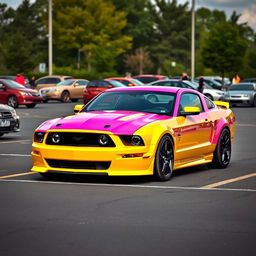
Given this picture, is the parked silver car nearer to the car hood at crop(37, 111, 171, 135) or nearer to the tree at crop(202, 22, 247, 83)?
the tree at crop(202, 22, 247, 83)

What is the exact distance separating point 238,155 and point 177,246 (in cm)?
923

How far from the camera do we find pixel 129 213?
900 centimetres

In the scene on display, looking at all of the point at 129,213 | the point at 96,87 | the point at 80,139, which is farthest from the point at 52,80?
the point at 129,213

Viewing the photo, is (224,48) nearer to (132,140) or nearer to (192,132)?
(192,132)

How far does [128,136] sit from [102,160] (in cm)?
47

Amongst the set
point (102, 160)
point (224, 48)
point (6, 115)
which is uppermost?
point (224, 48)

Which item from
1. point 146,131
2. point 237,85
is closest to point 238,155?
point 146,131

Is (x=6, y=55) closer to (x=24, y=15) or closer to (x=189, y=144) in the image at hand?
(x=24, y=15)

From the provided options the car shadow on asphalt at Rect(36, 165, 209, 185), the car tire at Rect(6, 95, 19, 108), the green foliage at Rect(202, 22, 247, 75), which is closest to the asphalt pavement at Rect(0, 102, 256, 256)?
the car shadow on asphalt at Rect(36, 165, 209, 185)

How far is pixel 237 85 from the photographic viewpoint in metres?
47.4

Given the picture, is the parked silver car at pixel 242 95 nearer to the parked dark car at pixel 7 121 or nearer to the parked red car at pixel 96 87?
the parked red car at pixel 96 87

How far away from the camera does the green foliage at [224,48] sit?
250ft

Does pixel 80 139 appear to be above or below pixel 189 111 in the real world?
below

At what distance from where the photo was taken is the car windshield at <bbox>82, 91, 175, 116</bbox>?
1266cm
